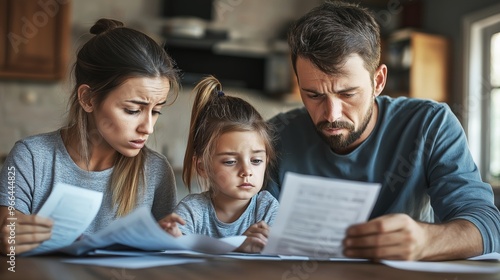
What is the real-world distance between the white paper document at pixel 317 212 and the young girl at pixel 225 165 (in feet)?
1.31

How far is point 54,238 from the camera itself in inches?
34.8

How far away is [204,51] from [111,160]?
3644 mm

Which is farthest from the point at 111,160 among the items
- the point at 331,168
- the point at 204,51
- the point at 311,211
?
the point at 204,51

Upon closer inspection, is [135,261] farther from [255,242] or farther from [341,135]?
[341,135]

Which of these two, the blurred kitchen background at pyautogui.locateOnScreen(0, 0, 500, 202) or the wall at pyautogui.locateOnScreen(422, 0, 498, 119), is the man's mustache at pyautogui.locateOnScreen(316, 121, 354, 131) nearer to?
the blurred kitchen background at pyautogui.locateOnScreen(0, 0, 500, 202)

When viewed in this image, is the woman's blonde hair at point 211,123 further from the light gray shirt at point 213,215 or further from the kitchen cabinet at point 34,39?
the kitchen cabinet at point 34,39

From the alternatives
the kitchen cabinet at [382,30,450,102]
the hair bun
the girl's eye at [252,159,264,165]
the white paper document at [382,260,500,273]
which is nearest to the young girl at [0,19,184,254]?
the hair bun

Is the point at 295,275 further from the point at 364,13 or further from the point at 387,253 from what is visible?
the point at 364,13

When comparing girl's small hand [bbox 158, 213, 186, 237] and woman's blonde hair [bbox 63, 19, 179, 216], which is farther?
woman's blonde hair [bbox 63, 19, 179, 216]

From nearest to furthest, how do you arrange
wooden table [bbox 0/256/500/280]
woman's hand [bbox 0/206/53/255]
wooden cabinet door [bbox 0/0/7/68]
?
wooden table [bbox 0/256/500/280], woman's hand [bbox 0/206/53/255], wooden cabinet door [bbox 0/0/7/68]

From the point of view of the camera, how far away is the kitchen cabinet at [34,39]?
4.14 m

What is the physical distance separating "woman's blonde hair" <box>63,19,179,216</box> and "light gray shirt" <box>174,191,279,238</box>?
0.14 meters

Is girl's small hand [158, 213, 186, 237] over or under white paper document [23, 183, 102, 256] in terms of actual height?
under

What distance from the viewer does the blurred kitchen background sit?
4.23 meters
